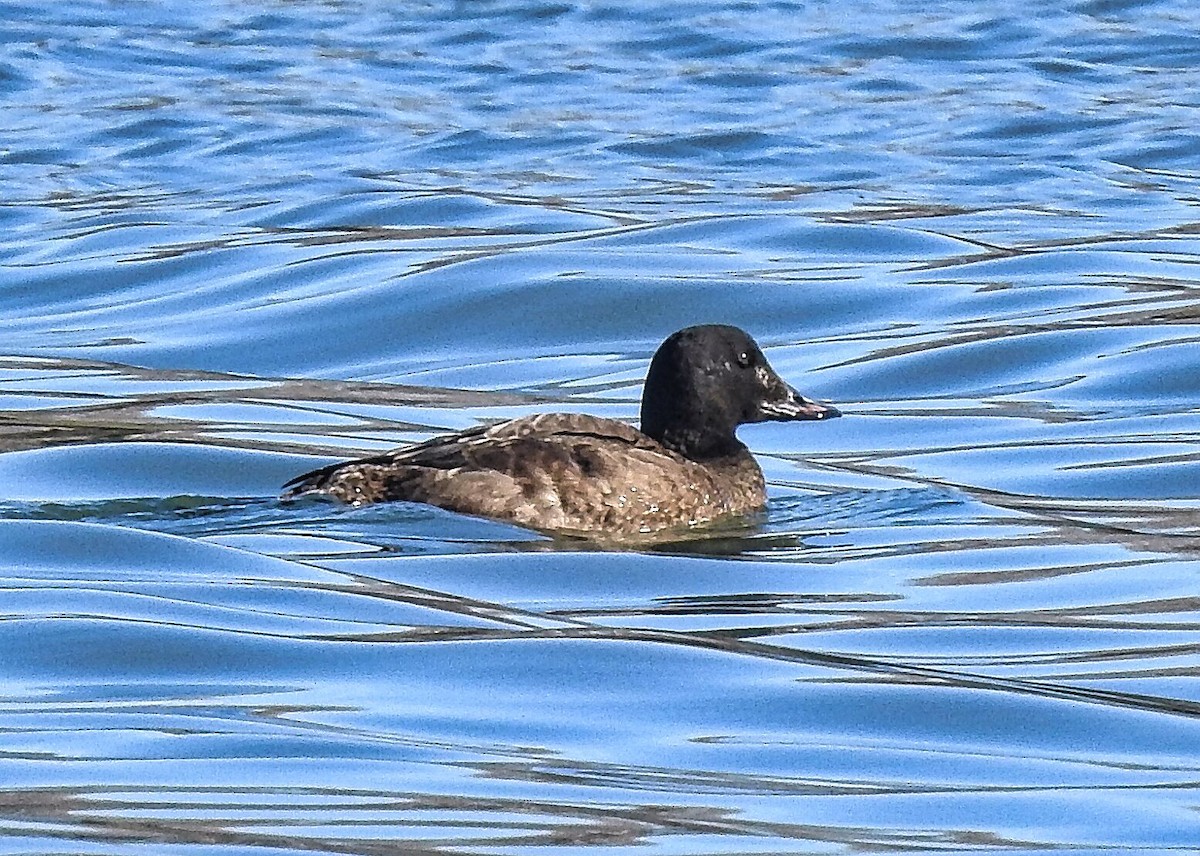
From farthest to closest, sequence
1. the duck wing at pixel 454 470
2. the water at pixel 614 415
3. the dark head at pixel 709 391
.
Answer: the dark head at pixel 709 391
the duck wing at pixel 454 470
the water at pixel 614 415

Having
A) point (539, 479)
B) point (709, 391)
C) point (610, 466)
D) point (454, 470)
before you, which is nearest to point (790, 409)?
point (709, 391)

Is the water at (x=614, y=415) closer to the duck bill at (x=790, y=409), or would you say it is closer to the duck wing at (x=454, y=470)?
the duck wing at (x=454, y=470)

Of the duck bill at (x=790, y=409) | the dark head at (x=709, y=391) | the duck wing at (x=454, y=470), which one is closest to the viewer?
the duck wing at (x=454, y=470)

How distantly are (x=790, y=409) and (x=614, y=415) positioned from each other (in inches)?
76.6

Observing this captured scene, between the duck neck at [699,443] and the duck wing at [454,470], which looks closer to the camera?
the duck wing at [454,470]

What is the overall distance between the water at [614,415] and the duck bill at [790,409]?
1.01ft

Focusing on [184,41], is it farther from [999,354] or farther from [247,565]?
[247,565]

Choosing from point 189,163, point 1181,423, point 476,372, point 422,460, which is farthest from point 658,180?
point 422,460

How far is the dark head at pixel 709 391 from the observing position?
35.1ft

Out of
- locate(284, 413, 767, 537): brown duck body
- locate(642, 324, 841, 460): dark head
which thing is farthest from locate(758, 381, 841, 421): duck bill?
locate(284, 413, 767, 537): brown duck body

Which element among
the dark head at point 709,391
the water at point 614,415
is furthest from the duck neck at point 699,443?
the water at point 614,415

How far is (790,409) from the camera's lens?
35.8 ft

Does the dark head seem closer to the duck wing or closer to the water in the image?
the water

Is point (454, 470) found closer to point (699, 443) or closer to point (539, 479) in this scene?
point (539, 479)
